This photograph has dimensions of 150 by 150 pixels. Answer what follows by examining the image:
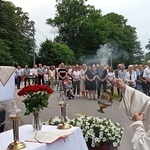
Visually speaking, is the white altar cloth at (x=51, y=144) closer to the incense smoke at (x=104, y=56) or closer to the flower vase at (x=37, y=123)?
the flower vase at (x=37, y=123)

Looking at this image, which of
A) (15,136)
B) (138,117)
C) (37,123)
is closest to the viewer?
(138,117)

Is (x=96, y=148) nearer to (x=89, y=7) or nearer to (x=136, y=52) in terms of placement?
(x=89, y=7)

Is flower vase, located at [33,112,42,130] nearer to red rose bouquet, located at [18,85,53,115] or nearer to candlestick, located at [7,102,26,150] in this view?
red rose bouquet, located at [18,85,53,115]

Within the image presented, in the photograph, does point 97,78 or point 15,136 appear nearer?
point 15,136

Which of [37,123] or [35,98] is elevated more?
[35,98]

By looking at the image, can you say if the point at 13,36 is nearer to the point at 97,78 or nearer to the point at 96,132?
the point at 97,78

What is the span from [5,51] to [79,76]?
2765 centimetres

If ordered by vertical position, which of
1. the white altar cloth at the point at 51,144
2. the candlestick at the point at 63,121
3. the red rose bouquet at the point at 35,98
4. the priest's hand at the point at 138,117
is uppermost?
the red rose bouquet at the point at 35,98

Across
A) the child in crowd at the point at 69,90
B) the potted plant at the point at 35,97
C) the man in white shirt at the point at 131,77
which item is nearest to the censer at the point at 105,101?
the potted plant at the point at 35,97

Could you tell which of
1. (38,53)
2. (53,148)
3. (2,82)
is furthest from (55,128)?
(38,53)

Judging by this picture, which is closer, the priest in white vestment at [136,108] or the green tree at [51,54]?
the priest in white vestment at [136,108]

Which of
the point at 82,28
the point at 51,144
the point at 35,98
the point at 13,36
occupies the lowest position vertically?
the point at 51,144

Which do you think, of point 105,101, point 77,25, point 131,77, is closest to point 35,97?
point 105,101

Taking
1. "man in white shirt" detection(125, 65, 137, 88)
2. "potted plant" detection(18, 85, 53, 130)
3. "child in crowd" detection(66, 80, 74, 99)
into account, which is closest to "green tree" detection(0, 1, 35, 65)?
"child in crowd" detection(66, 80, 74, 99)
